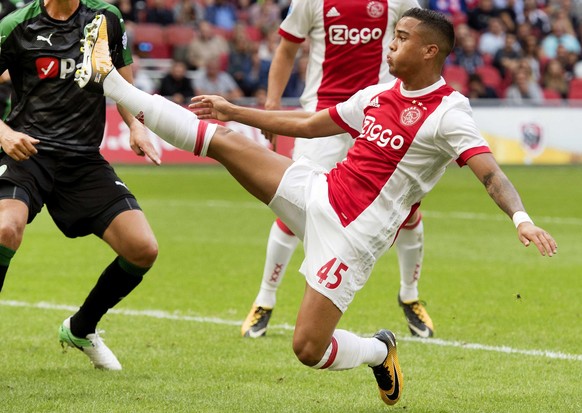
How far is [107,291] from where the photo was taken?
6.62 m

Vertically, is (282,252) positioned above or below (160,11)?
above

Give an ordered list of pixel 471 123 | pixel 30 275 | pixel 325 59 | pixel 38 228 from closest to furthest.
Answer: pixel 471 123 < pixel 325 59 < pixel 30 275 < pixel 38 228

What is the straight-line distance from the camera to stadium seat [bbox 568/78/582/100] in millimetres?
25553

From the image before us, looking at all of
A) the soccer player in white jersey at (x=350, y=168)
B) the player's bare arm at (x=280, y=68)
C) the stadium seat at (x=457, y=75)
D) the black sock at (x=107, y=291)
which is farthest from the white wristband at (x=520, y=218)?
the stadium seat at (x=457, y=75)

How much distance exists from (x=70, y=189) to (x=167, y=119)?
1.17m

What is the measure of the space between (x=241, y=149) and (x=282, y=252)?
8.29 feet

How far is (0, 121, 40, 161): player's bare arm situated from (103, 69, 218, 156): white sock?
1.81ft

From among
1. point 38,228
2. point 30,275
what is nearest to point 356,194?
point 30,275

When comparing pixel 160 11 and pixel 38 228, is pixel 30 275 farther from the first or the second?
pixel 160 11

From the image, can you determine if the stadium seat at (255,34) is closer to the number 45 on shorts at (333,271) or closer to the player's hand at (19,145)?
the player's hand at (19,145)

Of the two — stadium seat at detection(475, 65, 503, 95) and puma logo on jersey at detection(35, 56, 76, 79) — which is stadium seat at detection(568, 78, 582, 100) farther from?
puma logo on jersey at detection(35, 56, 76, 79)

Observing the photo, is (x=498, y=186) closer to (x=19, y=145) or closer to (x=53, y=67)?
(x=19, y=145)

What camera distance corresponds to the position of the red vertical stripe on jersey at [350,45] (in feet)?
26.0

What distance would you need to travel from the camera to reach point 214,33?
24594mm
